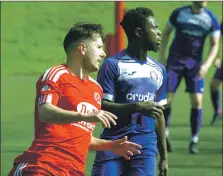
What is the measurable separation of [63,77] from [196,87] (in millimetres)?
6888

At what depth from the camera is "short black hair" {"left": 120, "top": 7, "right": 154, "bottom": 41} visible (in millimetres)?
7316

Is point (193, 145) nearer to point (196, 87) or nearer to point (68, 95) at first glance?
point (196, 87)

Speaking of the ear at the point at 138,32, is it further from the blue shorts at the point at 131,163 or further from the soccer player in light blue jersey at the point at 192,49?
the soccer player in light blue jersey at the point at 192,49


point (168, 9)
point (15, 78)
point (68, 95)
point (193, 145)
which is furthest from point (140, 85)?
point (168, 9)

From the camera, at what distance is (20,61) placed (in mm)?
23312

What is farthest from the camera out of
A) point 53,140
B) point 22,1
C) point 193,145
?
point 22,1

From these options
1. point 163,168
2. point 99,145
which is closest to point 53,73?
point 99,145

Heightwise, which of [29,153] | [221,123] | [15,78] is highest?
[29,153]

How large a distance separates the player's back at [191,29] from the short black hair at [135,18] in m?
5.11

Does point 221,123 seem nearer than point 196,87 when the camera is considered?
No

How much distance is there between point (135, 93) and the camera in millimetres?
7148

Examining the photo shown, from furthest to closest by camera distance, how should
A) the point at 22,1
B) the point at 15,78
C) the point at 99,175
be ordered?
the point at 22,1, the point at 15,78, the point at 99,175

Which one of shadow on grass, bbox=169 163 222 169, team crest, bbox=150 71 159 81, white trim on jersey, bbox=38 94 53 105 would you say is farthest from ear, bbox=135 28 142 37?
shadow on grass, bbox=169 163 222 169

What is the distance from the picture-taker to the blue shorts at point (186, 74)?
12.7m
